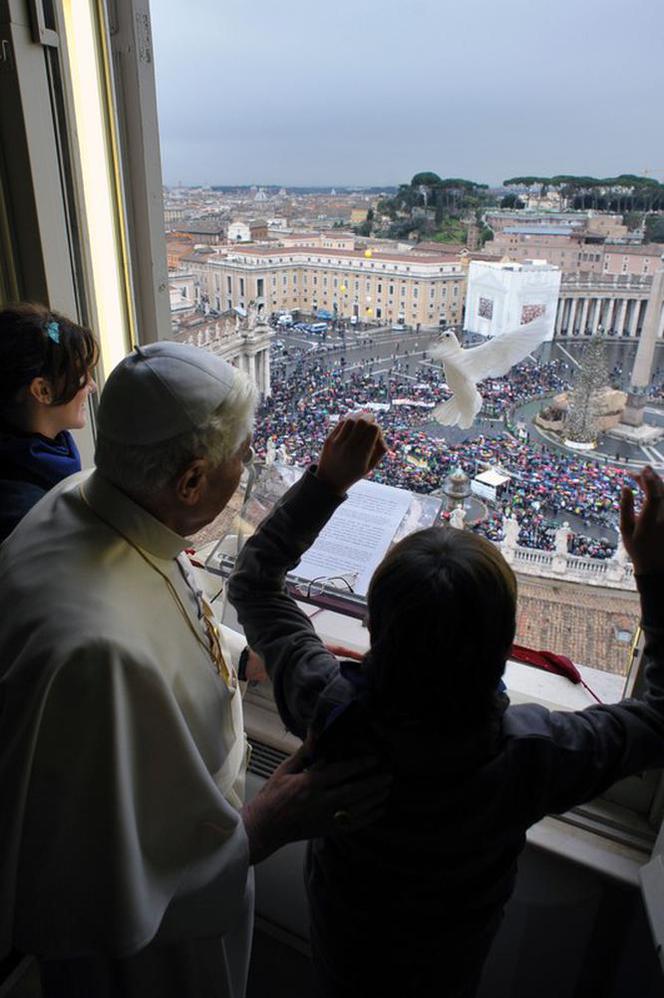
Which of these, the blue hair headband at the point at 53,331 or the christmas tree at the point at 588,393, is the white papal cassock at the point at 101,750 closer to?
the blue hair headband at the point at 53,331

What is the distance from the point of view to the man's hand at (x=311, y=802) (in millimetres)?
717

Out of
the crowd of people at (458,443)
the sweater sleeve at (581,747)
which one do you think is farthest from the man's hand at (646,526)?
the crowd of people at (458,443)

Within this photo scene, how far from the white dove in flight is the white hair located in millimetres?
518

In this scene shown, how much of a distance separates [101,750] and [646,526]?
0.68 metres

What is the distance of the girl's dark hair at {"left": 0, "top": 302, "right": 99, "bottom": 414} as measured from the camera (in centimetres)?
112

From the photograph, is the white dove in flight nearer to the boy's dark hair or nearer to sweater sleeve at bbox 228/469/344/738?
sweater sleeve at bbox 228/469/344/738

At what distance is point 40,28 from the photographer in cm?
131

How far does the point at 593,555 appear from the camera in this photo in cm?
129

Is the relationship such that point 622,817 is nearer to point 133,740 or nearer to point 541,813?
point 541,813

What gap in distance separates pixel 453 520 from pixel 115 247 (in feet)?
3.36

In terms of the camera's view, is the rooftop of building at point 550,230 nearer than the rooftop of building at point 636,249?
No

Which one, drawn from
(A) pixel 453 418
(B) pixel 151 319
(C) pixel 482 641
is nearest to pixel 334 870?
(C) pixel 482 641

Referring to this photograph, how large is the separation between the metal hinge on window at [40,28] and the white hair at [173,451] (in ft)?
3.30

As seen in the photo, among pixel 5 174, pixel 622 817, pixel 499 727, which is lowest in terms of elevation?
pixel 622 817
